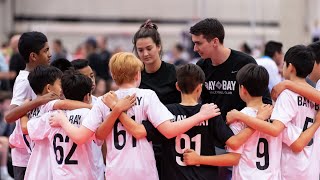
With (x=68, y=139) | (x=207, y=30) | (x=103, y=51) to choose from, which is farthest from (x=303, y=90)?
(x=103, y=51)

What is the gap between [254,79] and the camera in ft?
19.4

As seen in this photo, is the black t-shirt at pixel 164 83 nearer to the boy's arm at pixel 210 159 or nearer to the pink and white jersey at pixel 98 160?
the pink and white jersey at pixel 98 160

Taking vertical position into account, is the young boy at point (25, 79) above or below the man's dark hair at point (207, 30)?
below

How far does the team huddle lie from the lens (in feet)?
19.2

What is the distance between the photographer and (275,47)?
10.2 m

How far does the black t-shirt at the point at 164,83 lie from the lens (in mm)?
6570

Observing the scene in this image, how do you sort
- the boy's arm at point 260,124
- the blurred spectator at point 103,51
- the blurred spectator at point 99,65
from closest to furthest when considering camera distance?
1. the boy's arm at point 260,124
2. the blurred spectator at point 99,65
3. the blurred spectator at point 103,51

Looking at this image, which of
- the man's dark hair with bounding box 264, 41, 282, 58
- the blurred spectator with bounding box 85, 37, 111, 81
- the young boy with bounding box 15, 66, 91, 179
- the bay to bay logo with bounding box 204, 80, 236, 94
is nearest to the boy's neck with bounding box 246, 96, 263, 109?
the bay to bay logo with bounding box 204, 80, 236, 94

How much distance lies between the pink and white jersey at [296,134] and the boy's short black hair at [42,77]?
1.95 m

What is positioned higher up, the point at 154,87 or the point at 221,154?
the point at 154,87

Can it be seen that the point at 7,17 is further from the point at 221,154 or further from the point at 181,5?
the point at 221,154

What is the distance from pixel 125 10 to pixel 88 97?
877 inches

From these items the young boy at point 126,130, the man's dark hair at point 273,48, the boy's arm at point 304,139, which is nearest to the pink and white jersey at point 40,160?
the young boy at point 126,130

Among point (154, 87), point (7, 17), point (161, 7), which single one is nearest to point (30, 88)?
point (154, 87)
